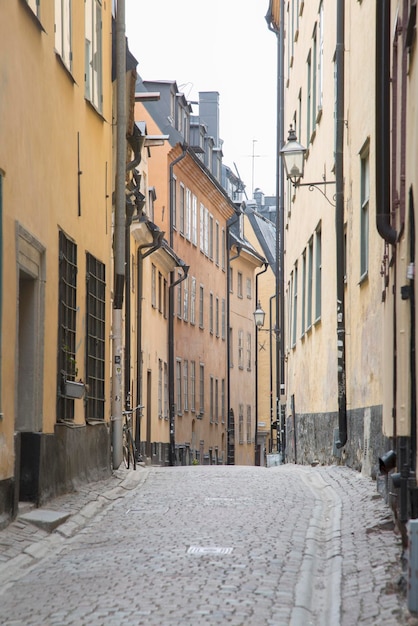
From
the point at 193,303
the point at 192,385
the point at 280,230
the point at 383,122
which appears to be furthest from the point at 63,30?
the point at 193,303

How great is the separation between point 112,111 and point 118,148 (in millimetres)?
627

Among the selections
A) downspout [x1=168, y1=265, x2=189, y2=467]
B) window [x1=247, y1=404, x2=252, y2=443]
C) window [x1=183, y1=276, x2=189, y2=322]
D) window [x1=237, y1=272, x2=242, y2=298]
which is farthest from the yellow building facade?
window [x1=247, y1=404, x2=252, y2=443]

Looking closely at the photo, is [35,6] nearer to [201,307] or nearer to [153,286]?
[153,286]

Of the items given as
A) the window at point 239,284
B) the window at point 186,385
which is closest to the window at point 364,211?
the window at point 186,385

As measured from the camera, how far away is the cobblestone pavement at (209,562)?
22.2 ft

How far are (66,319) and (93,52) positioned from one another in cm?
429

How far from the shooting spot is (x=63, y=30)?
14.2 metres

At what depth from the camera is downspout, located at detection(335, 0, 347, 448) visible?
56.1ft

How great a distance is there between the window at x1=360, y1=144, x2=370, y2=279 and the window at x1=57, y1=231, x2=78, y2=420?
363 centimetres

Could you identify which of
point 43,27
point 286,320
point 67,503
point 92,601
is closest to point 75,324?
point 67,503

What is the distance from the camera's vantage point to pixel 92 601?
711cm

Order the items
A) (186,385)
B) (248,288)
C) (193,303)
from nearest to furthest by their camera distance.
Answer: (186,385) < (193,303) < (248,288)

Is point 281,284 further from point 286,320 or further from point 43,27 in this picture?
point 43,27

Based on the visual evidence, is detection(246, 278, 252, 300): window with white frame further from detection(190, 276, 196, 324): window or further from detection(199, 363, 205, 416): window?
detection(190, 276, 196, 324): window
